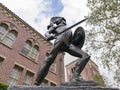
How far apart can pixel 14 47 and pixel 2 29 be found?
74.9 inches

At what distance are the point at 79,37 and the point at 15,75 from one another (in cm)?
1297

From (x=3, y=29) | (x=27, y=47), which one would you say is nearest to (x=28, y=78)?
(x=27, y=47)

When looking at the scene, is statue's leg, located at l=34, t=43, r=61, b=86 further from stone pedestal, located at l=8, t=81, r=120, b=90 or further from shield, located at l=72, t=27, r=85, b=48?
stone pedestal, located at l=8, t=81, r=120, b=90

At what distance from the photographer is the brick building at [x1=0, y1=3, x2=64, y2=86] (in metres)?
15.8

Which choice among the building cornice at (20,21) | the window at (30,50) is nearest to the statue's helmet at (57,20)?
the building cornice at (20,21)

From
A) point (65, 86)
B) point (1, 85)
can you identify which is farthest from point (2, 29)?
point (65, 86)

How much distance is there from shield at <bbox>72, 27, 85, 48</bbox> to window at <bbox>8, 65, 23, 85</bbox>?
12270 millimetres

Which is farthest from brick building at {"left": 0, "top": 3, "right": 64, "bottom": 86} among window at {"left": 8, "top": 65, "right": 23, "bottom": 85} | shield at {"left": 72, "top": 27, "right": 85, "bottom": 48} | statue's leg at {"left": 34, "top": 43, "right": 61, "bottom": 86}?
shield at {"left": 72, "top": 27, "right": 85, "bottom": 48}

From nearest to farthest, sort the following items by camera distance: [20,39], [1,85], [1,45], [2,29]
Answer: [1,85] < [1,45] < [2,29] < [20,39]

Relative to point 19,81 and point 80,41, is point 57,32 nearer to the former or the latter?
point 80,41

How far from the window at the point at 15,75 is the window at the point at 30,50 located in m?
1.86

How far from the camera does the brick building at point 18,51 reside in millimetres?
15762

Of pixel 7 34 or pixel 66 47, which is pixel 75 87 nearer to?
pixel 66 47

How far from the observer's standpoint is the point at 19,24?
61.2 feet
